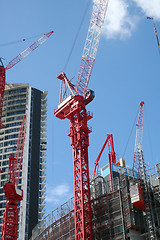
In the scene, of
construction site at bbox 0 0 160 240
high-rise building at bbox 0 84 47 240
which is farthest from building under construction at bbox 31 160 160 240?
high-rise building at bbox 0 84 47 240

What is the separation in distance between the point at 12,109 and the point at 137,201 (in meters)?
117

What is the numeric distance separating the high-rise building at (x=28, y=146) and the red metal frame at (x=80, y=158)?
73529 millimetres

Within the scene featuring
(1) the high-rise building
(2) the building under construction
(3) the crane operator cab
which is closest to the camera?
(2) the building under construction

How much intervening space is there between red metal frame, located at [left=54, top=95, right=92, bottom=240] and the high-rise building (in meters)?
73.5

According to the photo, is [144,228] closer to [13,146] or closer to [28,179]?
[28,179]

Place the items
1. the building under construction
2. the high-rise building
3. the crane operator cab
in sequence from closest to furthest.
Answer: the building under construction
the crane operator cab
the high-rise building

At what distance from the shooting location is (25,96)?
170250 mm

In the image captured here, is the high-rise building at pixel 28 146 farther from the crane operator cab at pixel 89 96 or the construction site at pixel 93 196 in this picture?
the crane operator cab at pixel 89 96

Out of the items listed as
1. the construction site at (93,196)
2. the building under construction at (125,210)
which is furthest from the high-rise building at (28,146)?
the building under construction at (125,210)

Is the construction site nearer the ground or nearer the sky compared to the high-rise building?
nearer the ground

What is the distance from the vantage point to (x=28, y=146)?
158 metres

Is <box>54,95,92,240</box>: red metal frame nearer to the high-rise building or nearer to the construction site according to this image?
the construction site

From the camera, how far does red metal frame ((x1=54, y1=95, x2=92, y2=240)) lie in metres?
65.8

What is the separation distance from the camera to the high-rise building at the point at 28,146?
5669 inches
